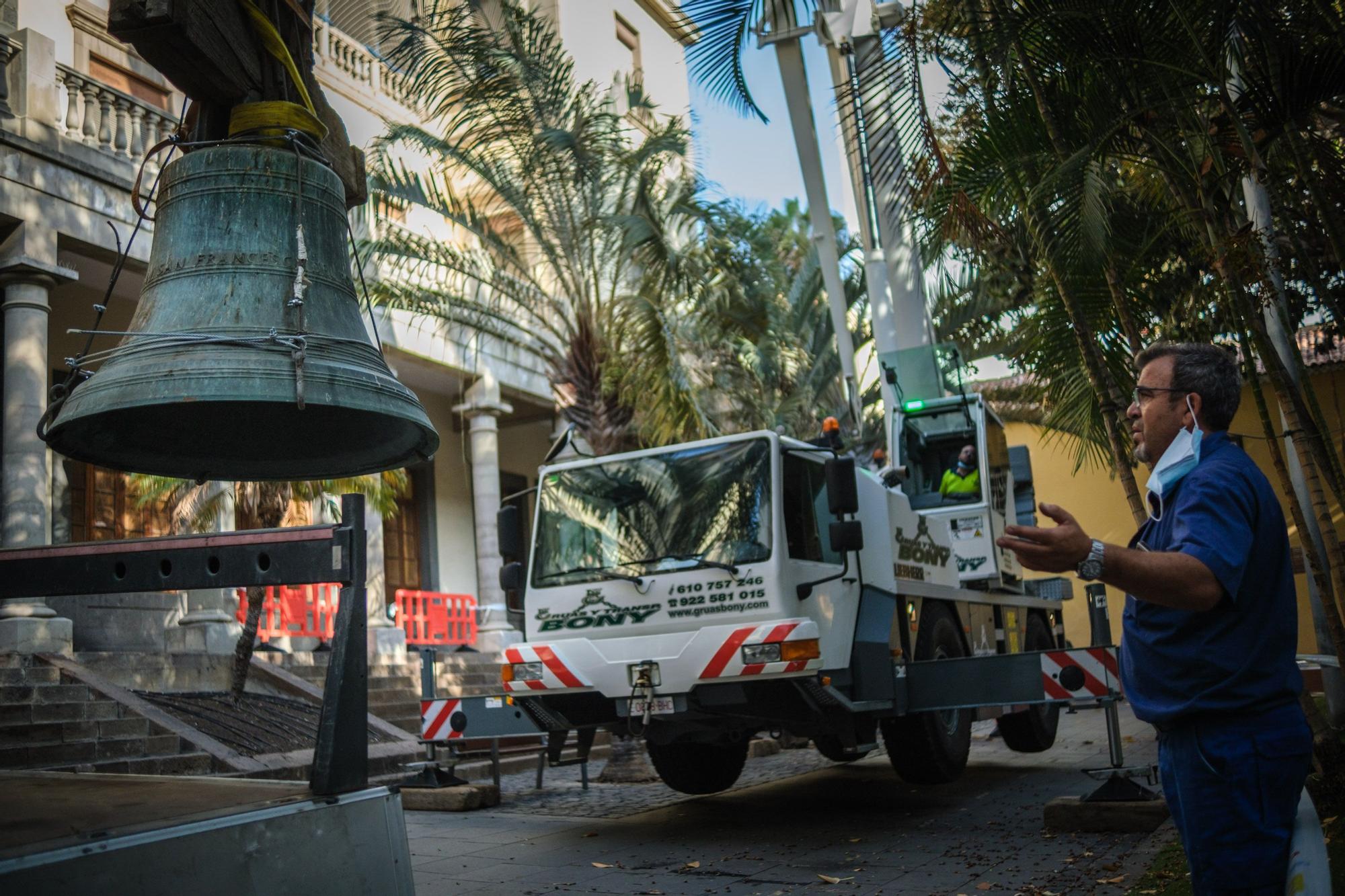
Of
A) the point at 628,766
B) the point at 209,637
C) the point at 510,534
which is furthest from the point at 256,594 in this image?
the point at 510,534

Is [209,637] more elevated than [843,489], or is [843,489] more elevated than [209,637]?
[843,489]

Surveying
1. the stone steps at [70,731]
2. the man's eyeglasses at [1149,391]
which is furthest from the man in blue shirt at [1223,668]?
the stone steps at [70,731]

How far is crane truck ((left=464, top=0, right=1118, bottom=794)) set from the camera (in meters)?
7.59

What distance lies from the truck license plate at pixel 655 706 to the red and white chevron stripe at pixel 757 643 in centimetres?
28

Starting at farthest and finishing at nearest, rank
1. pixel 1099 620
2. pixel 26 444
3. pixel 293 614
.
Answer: pixel 293 614 < pixel 26 444 < pixel 1099 620

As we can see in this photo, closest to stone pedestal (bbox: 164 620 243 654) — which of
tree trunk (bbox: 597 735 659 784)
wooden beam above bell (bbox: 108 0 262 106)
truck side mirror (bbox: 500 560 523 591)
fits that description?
tree trunk (bbox: 597 735 659 784)

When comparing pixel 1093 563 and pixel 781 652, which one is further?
pixel 781 652

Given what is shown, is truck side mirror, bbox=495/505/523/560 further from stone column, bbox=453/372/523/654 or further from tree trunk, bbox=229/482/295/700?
stone column, bbox=453/372/523/654

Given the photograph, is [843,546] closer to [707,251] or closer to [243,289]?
[243,289]

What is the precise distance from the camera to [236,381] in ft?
10.4

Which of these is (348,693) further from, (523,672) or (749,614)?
(523,672)

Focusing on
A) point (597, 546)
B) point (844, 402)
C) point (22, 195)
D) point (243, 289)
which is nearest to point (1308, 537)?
point (597, 546)

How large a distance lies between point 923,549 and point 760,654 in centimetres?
240

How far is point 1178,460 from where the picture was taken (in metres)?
2.95
